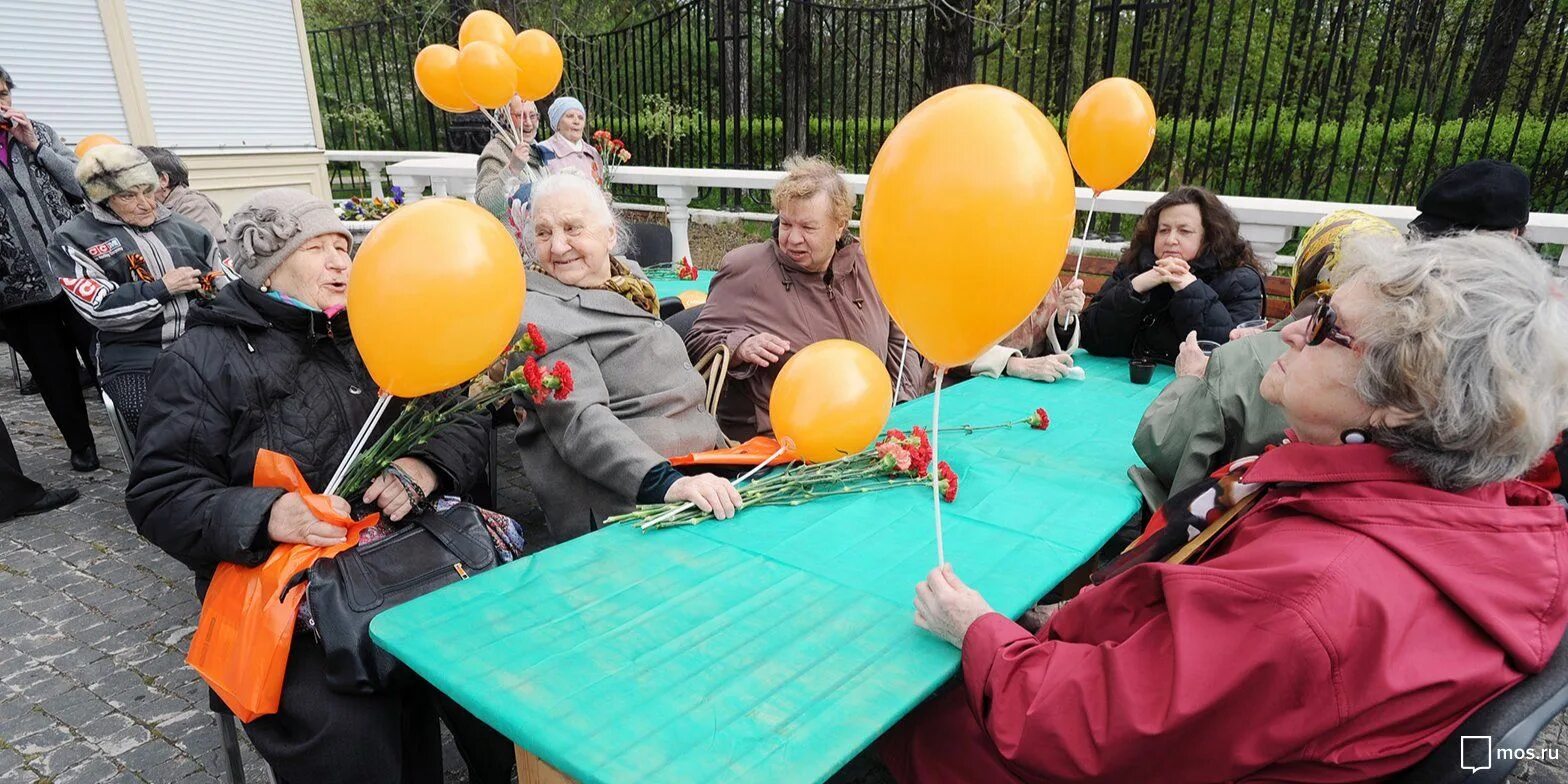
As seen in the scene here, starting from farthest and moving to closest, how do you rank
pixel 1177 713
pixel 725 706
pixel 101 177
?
pixel 101 177
pixel 725 706
pixel 1177 713

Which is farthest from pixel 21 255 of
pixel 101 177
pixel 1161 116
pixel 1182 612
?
pixel 1161 116

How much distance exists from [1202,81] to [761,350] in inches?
165

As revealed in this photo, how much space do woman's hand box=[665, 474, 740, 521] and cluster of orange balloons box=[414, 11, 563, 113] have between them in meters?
3.56

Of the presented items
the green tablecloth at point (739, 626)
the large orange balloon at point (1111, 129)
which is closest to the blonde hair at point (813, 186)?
the large orange balloon at point (1111, 129)

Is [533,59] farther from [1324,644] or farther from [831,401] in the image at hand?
[1324,644]

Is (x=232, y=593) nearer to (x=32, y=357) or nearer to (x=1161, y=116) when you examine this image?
(x=32, y=357)

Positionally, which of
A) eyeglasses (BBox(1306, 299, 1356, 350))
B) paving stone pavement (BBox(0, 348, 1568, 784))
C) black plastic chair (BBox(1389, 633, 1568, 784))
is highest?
eyeglasses (BBox(1306, 299, 1356, 350))

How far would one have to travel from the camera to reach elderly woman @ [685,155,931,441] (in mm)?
3082

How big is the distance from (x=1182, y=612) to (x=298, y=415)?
1941mm

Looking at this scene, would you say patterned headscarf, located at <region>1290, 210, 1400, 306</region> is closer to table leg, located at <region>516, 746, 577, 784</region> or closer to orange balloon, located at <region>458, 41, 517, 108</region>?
table leg, located at <region>516, 746, 577, 784</region>

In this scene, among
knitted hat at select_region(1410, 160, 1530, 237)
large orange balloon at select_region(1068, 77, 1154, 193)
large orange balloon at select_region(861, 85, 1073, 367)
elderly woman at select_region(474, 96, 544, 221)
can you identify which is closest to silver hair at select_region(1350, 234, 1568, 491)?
large orange balloon at select_region(861, 85, 1073, 367)

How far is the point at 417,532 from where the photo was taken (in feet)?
6.34

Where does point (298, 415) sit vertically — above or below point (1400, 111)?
below

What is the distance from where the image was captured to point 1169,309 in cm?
340
